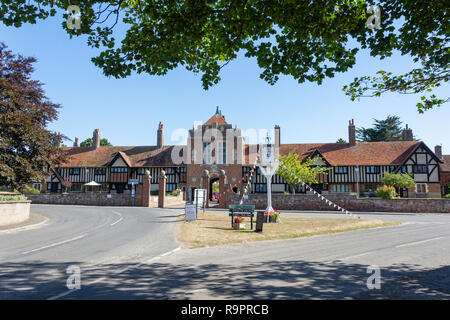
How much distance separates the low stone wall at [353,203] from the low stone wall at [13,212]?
2015cm

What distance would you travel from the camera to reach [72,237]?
40.2 feet

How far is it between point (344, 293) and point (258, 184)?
36786 millimetres

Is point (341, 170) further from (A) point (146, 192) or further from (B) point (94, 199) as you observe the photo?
(B) point (94, 199)

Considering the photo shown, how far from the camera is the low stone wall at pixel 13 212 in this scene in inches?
645

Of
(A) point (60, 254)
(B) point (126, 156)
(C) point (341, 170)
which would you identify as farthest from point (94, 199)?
(C) point (341, 170)

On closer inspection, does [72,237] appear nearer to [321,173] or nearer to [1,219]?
[1,219]

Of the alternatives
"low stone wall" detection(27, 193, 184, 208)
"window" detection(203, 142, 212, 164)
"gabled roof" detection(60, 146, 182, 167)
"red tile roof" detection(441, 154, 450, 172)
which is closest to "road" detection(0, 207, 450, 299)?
"low stone wall" detection(27, 193, 184, 208)

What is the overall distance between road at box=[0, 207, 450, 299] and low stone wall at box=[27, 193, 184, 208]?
23.9m

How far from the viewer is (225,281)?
20.0 ft

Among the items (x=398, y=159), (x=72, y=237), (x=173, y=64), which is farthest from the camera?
(x=398, y=159)

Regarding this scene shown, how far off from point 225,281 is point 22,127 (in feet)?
58.0

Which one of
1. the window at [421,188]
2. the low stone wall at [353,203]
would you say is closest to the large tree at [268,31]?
the low stone wall at [353,203]

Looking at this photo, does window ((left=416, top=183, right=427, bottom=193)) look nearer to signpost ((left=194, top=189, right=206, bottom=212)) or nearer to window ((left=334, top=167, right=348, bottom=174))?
window ((left=334, top=167, right=348, bottom=174))
